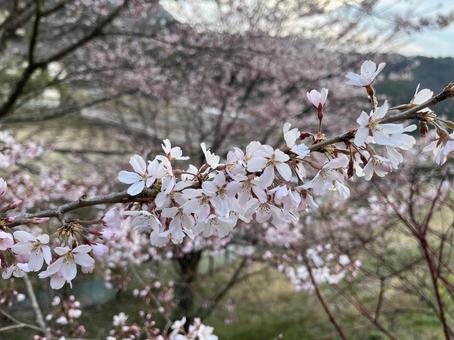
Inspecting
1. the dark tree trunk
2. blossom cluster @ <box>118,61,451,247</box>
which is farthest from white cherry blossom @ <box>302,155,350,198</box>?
the dark tree trunk

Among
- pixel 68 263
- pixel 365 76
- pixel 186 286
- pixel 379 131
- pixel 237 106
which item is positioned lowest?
pixel 68 263

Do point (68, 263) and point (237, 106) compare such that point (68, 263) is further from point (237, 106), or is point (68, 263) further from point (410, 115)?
point (237, 106)

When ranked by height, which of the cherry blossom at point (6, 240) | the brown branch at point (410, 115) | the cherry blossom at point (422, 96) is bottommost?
the cherry blossom at point (6, 240)

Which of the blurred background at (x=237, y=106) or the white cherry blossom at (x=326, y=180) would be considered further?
the blurred background at (x=237, y=106)

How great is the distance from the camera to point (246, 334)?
7184 mm

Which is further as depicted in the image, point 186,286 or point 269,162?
point 186,286

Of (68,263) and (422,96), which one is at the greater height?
(422,96)

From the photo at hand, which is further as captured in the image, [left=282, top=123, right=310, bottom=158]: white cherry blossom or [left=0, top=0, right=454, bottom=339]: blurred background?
[left=0, top=0, right=454, bottom=339]: blurred background

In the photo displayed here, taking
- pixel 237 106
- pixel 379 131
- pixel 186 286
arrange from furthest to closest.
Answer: pixel 237 106
pixel 186 286
pixel 379 131

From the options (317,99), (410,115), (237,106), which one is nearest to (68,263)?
(317,99)

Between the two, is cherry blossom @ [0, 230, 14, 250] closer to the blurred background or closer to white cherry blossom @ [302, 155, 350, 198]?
white cherry blossom @ [302, 155, 350, 198]

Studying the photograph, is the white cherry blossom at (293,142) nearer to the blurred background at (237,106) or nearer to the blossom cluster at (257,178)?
the blossom cluster at (257,178)

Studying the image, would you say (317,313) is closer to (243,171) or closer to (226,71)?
(226,71)

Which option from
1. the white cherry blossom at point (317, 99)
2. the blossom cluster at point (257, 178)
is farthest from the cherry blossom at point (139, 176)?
the white cherry blossom at point (317, 99)
